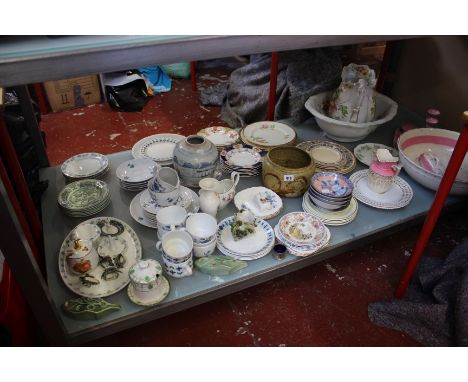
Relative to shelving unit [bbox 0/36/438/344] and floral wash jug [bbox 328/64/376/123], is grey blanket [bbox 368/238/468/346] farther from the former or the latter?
floral wash jug [bbox 328/64/376/123]

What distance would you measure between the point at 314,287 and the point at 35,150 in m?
1.24

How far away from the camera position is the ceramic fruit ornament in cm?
144

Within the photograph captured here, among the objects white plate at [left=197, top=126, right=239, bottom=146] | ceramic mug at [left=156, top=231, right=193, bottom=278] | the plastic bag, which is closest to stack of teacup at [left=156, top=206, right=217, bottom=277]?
ceramic mug at [left=156, top=231, right=193, bottom=278]

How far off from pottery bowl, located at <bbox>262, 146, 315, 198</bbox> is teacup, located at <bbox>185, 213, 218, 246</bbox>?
0.31 metres

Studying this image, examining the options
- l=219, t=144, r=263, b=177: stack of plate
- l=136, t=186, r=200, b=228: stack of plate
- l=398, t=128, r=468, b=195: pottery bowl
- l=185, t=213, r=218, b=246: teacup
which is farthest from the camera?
l=398, t=128, r=468, b=195: pottery bowl

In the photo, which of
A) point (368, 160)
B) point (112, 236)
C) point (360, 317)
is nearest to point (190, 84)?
point (368, 160)

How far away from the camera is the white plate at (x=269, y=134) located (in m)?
1.71

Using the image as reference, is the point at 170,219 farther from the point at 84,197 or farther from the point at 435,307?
the point at 435,307

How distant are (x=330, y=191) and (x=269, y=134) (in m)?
0.50

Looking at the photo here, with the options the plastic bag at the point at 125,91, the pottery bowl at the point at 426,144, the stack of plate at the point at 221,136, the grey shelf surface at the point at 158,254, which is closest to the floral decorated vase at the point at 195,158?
the grey shelf surface at the point at 158,254

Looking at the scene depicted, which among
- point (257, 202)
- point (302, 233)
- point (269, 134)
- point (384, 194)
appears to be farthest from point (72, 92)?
point (384, 194)

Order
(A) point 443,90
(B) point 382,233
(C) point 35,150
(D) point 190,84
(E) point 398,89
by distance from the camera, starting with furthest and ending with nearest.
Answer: (D) point 190,84 < (E) point 398,89 < (A) point 443,90 < (C) point 35,150 < (B) point 382,233

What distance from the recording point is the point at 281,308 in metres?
1.39
